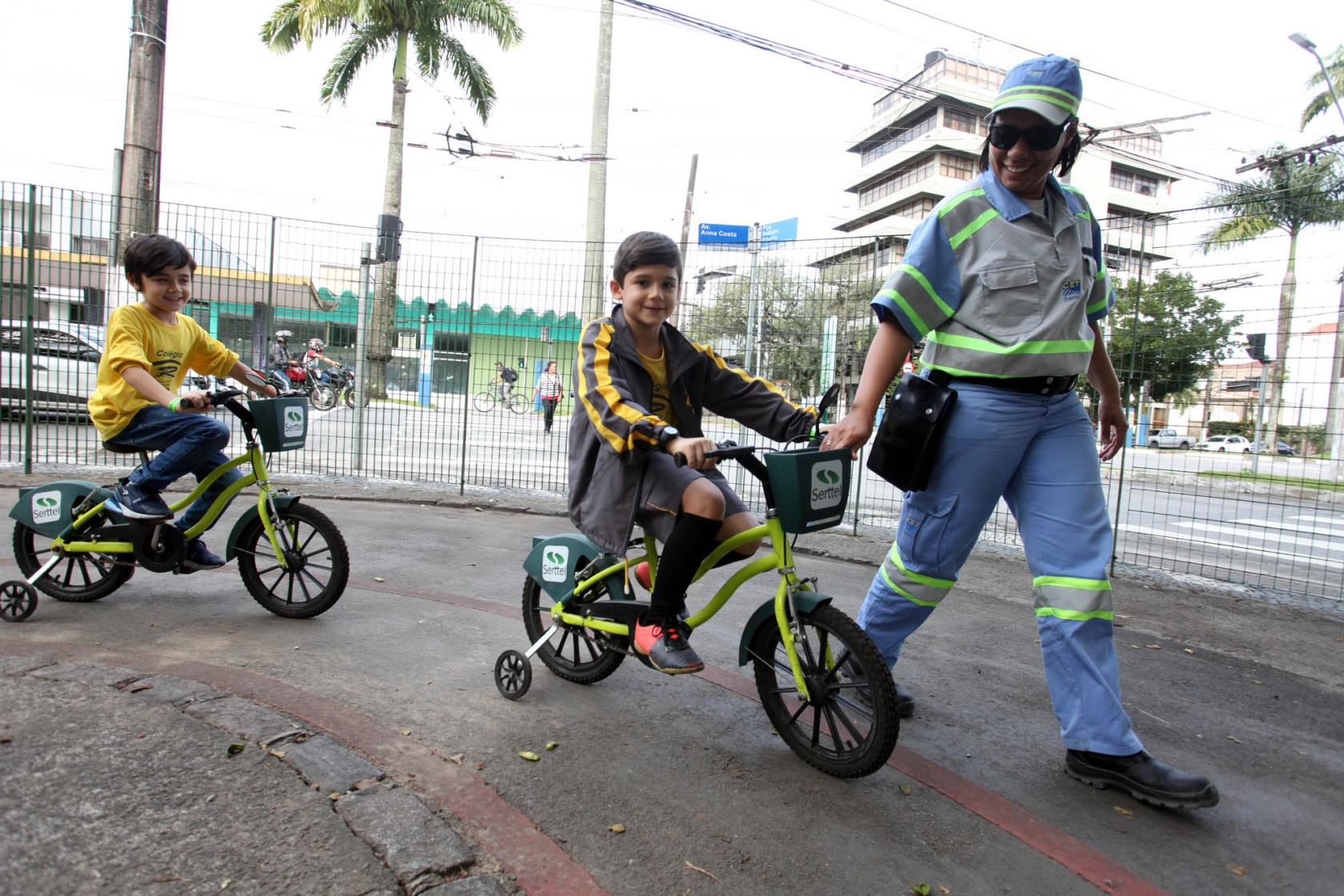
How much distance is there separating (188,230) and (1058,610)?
9042 millimetres

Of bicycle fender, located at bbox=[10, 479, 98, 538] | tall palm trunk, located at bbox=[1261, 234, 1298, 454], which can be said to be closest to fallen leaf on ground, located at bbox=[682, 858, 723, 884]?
bicycle fender, located at bbox=[10, 479, 98, 538]

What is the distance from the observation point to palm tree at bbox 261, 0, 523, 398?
2064 cm

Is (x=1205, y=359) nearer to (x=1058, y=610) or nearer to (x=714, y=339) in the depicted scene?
(x=714, y=339)

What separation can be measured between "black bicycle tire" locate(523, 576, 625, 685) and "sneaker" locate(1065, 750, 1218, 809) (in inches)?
65.9

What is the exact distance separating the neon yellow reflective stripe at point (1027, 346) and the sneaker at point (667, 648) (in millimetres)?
1378

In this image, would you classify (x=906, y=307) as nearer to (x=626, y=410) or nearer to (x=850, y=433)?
(x=850, y=433)

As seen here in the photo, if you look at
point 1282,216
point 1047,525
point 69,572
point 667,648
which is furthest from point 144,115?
point 1282,216

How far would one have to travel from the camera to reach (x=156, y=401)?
387 centimetres

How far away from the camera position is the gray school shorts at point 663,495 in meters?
2.88

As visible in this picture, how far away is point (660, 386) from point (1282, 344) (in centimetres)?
499

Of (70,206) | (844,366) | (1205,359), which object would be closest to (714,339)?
(844,366)

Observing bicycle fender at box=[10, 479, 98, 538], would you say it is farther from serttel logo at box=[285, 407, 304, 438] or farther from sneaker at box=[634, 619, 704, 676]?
sneaker at box=[634, 619, 704, 676]

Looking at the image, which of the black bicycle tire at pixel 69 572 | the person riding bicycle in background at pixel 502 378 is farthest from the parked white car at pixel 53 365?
the black bicycle tire at pixel 69 572

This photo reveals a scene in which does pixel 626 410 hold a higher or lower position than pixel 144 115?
lower
